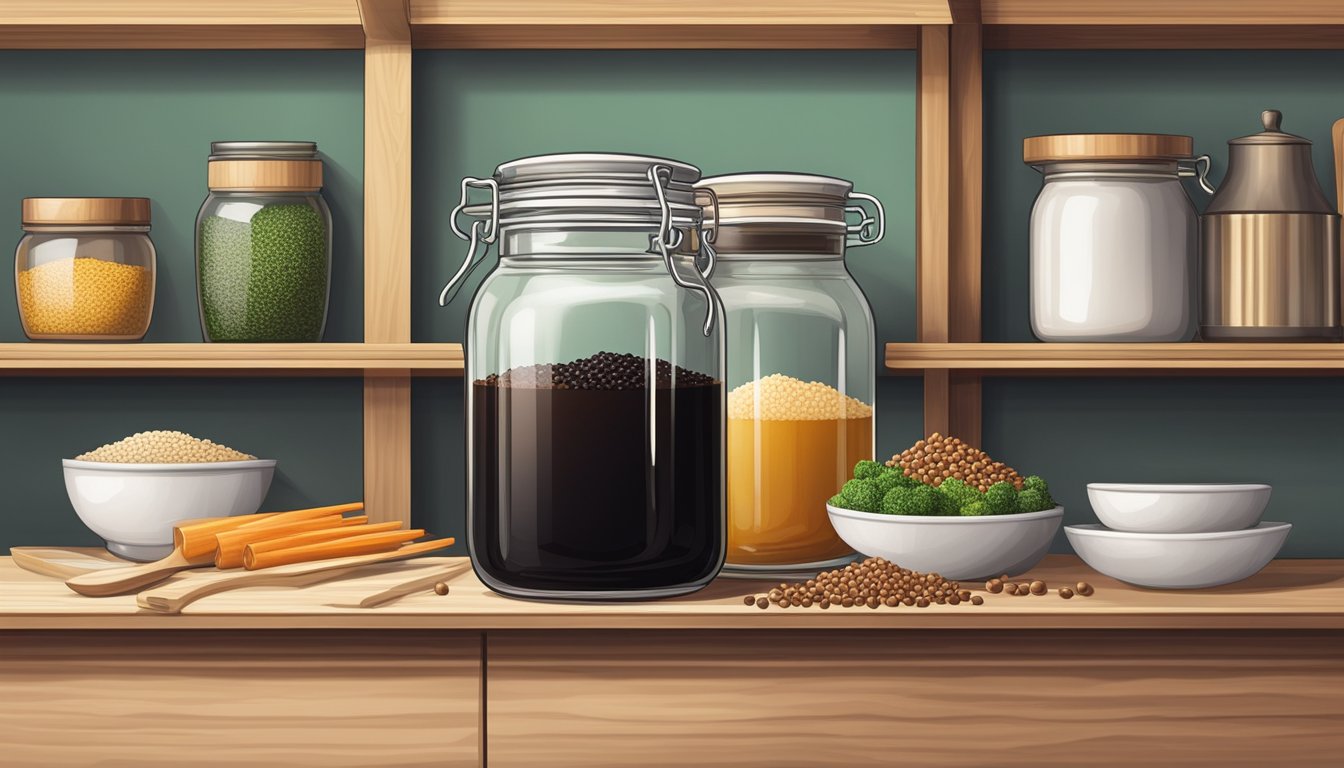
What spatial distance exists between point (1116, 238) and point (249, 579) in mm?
983

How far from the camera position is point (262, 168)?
1479mm

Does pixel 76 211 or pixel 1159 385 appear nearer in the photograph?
pixel 76 211

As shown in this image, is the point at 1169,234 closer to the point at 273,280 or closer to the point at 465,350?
the point at 465,350

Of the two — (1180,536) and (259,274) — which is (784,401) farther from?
(259,274)

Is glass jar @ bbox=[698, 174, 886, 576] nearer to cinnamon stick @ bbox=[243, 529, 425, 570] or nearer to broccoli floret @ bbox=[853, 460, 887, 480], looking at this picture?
broccoli floret @ bbox=[853, 460, 887, 480]

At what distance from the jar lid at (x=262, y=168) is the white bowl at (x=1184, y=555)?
95 centimetres

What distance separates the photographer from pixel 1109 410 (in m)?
1.63

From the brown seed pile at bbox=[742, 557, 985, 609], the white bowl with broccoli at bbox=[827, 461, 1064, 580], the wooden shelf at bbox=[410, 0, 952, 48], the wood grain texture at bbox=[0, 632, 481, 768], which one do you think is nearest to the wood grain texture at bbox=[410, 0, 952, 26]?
the wooden shelf at bbox=[410, 0, 952, 48]

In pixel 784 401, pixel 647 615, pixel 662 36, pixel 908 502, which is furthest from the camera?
pixel 662 36

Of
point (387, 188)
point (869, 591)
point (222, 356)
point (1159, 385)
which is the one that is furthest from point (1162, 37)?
point (222, 356)

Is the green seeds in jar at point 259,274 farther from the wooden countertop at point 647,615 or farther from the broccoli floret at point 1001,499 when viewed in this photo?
the broccoli floret at point 1001,499

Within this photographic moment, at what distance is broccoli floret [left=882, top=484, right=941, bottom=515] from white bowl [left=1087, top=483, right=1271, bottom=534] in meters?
0.19

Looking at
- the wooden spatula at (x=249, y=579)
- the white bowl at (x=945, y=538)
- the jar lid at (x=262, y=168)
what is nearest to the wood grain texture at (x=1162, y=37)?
the white bowl at (x=945, y=538)

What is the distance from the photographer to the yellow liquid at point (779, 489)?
1.35 m
